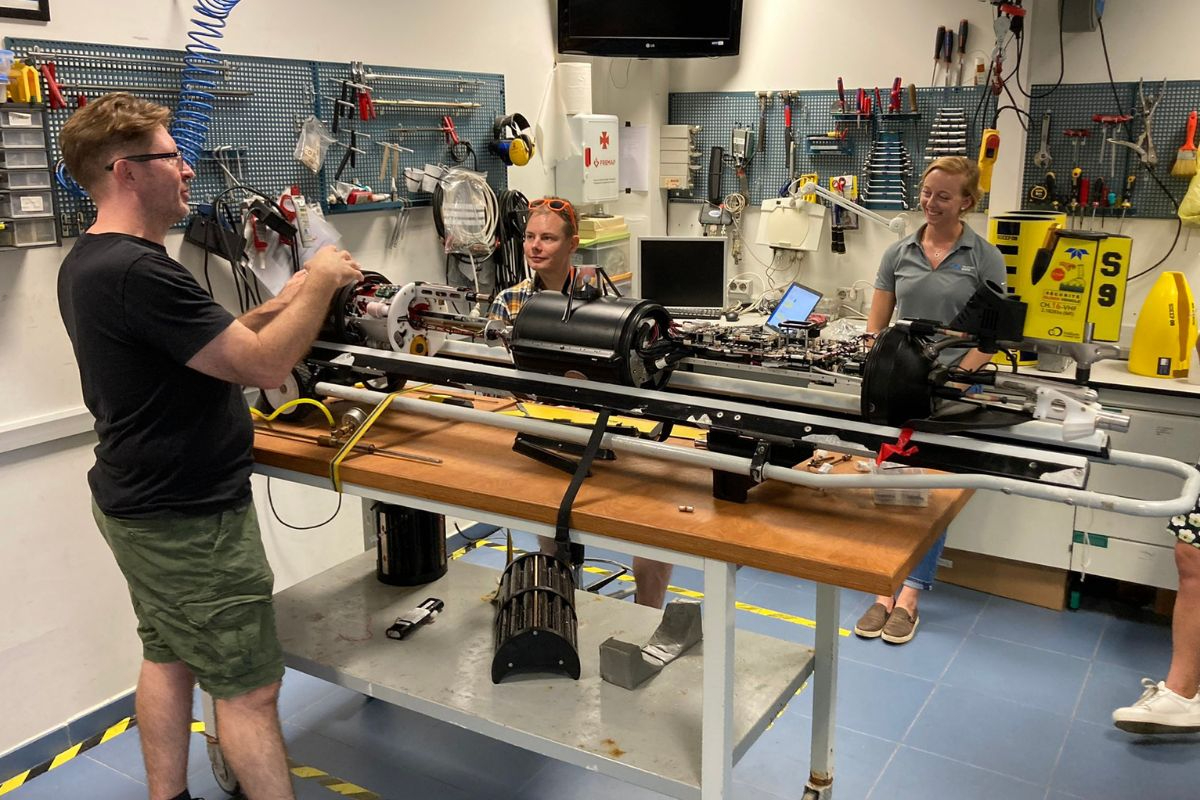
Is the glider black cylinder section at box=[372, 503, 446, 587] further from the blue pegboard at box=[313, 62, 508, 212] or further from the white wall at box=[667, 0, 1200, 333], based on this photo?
the white wall at box=[667, 0, 1200, 333]

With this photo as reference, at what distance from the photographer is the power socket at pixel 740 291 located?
4875 millimetres

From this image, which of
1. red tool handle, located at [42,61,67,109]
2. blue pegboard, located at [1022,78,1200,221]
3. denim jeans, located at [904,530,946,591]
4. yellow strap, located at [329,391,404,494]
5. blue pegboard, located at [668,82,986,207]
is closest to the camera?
yellow strap, located at [329,391,404,494]

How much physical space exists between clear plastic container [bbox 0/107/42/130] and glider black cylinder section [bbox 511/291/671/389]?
1498 mm

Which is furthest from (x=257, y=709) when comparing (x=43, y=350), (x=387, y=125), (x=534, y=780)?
(x=387, y=125)

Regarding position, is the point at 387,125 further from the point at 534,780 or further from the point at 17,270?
the point at 534,780

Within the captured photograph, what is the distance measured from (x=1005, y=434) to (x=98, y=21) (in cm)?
264

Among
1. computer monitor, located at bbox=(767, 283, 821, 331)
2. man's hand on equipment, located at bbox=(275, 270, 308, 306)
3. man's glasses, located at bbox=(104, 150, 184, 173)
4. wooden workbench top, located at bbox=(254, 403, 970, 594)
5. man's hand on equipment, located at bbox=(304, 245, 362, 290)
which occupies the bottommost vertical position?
wooden workbench top, located at bbox=(254, 403, 970, 594)

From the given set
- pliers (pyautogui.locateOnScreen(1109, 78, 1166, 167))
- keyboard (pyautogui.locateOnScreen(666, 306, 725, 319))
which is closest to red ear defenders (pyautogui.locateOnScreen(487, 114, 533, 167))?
keyboard (pyautogui.locateOnScreen(666, 306, 725, 319))

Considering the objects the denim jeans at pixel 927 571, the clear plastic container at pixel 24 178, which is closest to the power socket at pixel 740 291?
the denim jeans at pixel 927 571

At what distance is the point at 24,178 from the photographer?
8.38 feet

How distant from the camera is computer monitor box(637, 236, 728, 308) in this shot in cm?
449

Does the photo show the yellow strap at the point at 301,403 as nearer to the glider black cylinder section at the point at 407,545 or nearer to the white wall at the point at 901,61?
the glider black cylinder section at the point at 407,545

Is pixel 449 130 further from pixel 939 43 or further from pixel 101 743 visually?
pixel 101 743

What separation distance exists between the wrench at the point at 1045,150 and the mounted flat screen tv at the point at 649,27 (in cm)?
142
